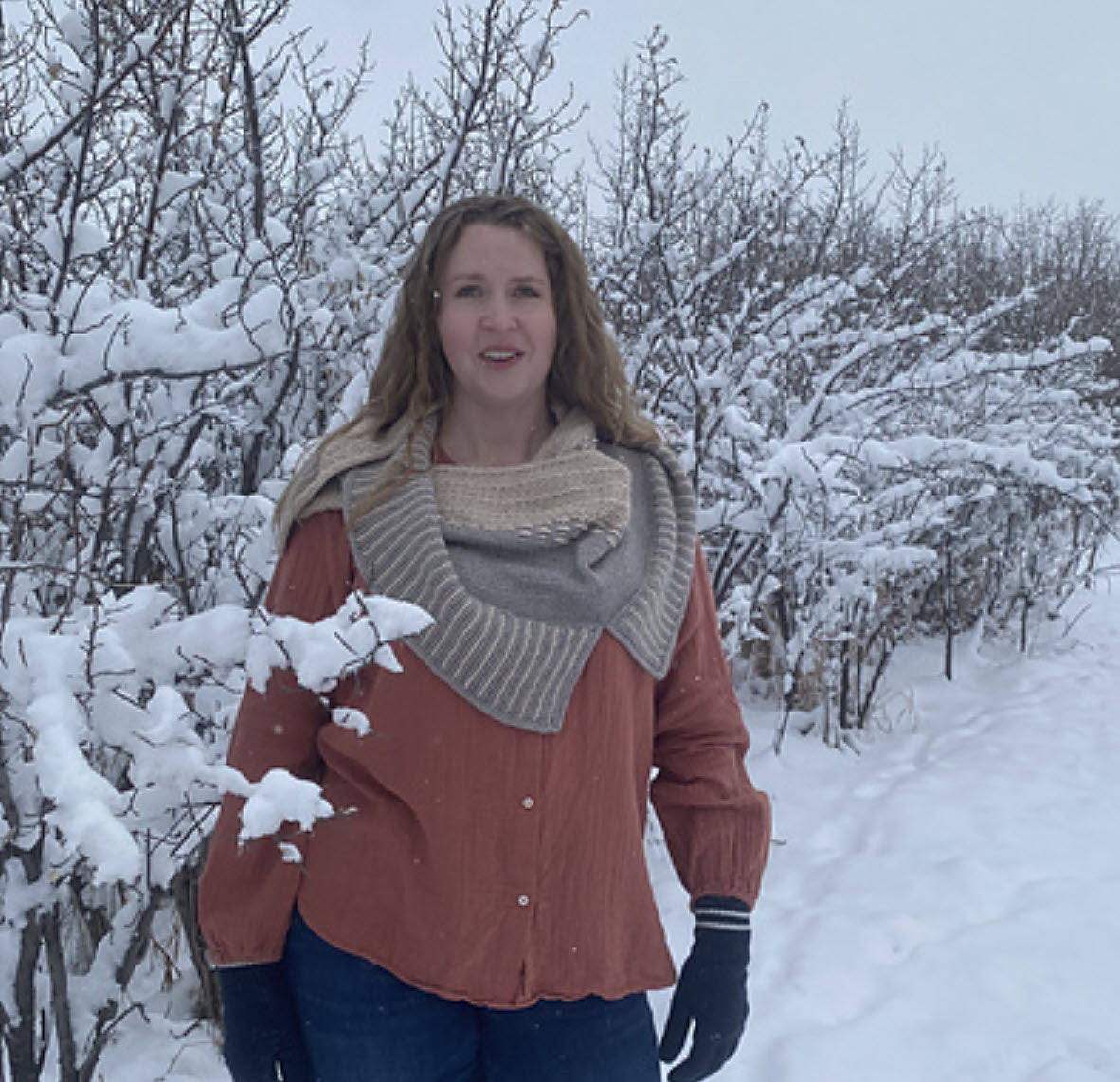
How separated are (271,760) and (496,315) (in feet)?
2.18

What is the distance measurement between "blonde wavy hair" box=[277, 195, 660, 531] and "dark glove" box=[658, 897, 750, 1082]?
694 mm

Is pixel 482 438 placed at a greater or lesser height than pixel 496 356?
lesser

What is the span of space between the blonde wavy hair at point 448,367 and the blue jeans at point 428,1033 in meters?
0.62

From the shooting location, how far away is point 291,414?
2812mm

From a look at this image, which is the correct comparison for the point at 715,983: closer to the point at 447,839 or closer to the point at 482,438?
the point at 447,839

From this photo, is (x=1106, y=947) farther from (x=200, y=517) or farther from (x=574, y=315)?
(x=200, y=517)

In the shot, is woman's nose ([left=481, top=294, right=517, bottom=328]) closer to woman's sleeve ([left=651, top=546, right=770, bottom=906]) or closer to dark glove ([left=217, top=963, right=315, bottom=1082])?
woman's sleeve ([left=651, top=546, right=770, bottom=906])

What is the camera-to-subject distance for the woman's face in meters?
1.38

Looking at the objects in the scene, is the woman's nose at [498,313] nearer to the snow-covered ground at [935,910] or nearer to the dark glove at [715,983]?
the dark glove at [715,983]

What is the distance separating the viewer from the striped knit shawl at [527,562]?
1.24m

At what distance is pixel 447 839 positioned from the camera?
124 centimetres

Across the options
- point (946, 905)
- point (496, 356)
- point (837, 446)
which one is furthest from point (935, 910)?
point (496, 356)

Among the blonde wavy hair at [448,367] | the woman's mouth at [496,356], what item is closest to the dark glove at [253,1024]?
the blonde wavy hair at [448,367]

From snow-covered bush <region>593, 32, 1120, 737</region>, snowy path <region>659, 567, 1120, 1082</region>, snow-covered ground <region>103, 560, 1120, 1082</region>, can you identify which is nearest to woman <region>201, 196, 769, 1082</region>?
snow-covered ground <region>103, 560, 1120, 1082</region>
